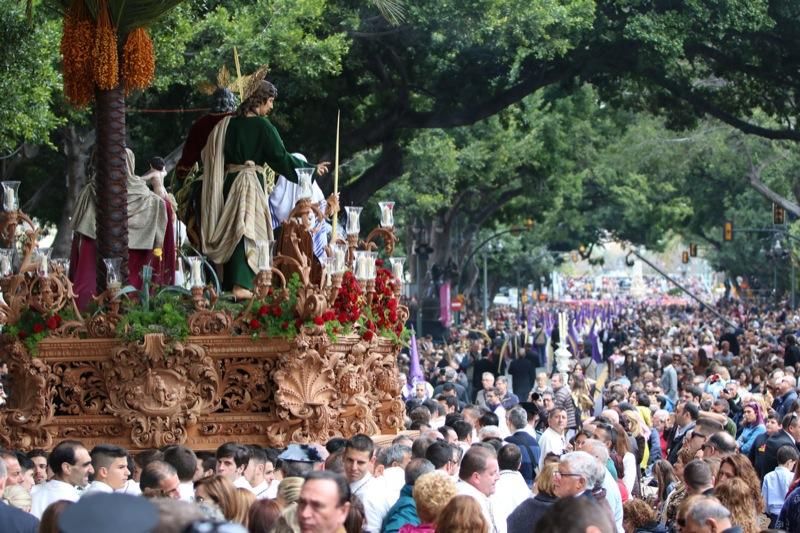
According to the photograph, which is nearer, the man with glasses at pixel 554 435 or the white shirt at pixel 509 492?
the white shirt at pixel 509 492

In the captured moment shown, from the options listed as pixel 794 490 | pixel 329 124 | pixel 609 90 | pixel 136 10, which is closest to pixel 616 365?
pixel 609 90

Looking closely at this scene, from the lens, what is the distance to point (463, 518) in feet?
25.6

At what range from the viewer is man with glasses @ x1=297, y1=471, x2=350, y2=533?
6.75 meters

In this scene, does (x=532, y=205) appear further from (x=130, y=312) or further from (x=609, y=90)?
(x=130, y=312)

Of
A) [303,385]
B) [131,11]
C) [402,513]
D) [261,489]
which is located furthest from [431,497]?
[131,11]

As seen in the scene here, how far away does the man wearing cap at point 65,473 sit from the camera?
10.4 m

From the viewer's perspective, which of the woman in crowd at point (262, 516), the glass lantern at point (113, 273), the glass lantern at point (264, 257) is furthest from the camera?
the glass lantern at point (113, 273)

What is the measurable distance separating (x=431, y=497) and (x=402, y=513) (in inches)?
42.6

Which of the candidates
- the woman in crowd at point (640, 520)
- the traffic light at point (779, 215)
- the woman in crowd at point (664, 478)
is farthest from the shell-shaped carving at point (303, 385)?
the traffic light at point (779, 215)

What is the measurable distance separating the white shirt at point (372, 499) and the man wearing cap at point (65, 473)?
1.71m

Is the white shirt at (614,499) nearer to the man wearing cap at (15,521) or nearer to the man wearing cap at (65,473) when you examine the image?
the man wearing cap at (65,473)

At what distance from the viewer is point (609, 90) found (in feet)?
114

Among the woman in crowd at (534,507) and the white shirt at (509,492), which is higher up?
the woman in crowd at (534,507)

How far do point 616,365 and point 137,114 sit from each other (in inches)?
481
